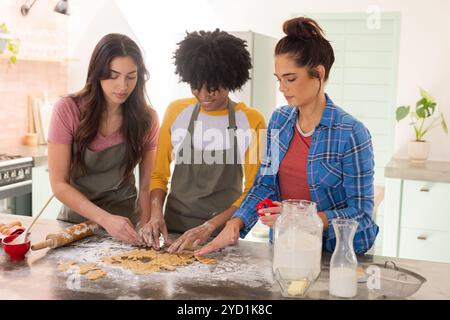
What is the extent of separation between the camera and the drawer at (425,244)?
3.79 meters

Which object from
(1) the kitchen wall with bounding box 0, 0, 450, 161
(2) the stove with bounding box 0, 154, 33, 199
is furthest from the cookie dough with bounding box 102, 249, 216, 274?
(1) the kitchen wall with bounding box 0, 0, 450, 161

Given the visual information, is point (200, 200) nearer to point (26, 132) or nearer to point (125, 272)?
point (125, 272)

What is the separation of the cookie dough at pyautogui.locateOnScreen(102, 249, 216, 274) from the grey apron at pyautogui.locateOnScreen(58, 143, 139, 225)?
469 mm

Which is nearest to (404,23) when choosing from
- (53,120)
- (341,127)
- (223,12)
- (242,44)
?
(223,12)

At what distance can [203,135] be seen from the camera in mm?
2168

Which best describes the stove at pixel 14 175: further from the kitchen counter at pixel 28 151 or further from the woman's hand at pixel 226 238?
the woman's hand at pixel 226 238

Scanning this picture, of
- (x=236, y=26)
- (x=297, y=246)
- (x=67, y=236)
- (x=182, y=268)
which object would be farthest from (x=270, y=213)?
(x=236, y=26)

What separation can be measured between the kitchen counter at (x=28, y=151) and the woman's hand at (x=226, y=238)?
8.19ft

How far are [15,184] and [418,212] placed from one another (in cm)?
277

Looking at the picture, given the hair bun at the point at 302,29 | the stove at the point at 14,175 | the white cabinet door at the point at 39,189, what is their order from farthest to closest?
1. the white cabinet door at the point at 39,189
2. the stove at the point at 14,175
3. the hair bun at the point at 302,29

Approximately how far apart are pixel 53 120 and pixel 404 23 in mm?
3186

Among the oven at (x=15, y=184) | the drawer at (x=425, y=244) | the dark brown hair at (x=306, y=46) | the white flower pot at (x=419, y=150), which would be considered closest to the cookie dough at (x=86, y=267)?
the dark brown hair at (x=306, y=46)

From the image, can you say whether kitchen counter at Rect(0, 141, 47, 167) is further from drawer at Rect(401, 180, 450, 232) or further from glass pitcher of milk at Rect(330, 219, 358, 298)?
glass pitcher of milk at Rect(330, 219, 358, 298)

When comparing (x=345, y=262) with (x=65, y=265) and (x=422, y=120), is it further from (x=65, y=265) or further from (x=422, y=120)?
(x=422, y=120)
